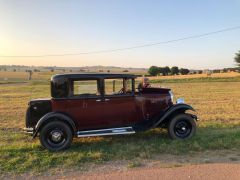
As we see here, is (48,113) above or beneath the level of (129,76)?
beneath

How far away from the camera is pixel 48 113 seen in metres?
8.39

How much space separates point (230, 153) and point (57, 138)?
388 cm

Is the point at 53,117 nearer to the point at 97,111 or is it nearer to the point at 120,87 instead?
the point at 97,111

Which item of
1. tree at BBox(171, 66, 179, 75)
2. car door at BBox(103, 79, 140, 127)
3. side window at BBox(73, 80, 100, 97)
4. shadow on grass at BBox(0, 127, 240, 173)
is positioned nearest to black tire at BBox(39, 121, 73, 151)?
shadow on grass at BBox(0, 127, 240, 173)

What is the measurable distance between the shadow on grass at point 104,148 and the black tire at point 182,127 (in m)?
0.19

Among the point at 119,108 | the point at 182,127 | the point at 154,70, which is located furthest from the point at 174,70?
the point at 119,108

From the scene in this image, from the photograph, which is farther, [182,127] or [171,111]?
[182,127]

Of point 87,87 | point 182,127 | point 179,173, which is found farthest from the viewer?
point 182,127

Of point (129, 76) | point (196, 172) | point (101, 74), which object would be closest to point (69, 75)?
point (101, 74)

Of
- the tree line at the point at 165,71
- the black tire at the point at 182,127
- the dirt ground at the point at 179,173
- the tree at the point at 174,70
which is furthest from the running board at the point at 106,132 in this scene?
the tree at the point at 174,70

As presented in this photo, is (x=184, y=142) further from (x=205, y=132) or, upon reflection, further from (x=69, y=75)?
(x=69, y=75)

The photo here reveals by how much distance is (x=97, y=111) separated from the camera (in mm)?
8758

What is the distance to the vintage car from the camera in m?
8.37

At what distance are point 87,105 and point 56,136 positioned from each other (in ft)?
3.44
